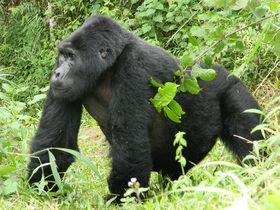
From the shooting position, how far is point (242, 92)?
5582mm

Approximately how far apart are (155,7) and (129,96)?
4.29 meters

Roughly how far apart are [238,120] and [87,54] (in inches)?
53.6

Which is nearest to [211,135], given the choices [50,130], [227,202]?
[50,130]

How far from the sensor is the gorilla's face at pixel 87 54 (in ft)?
16.9

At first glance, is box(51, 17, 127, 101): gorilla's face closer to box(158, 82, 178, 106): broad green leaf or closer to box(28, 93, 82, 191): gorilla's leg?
box(28, 93, 82, 191): gorilla's leg

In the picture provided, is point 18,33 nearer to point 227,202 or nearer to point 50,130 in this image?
point 50,130

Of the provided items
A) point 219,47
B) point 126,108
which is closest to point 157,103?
point 126,108

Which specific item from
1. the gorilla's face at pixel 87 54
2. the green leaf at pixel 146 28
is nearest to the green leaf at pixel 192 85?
the gorilla's face at pixel 87 54

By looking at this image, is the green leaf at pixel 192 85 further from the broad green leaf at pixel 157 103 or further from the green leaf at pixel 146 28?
the green leaf at pixel 146 28

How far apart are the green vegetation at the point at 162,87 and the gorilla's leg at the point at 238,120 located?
5.7 inches

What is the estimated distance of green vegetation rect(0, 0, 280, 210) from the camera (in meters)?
3.68

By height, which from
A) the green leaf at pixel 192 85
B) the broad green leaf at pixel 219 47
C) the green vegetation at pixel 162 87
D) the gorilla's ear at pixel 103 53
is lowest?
the green vegetation at pixel 162 87

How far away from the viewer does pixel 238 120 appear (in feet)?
18.0

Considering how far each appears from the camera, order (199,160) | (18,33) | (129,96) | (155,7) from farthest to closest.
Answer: (18,33), (155,7), (199,160), (129,96)
